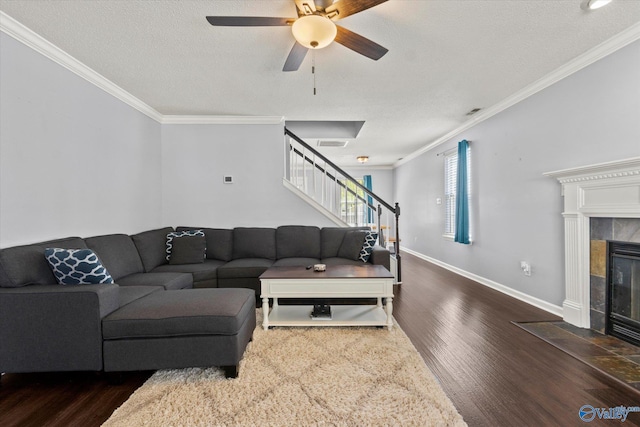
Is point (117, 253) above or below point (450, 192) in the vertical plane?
below

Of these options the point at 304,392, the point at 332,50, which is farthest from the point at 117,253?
the point at 332,50

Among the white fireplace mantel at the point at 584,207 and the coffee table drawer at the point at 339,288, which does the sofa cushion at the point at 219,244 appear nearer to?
the coffee table drawer at the point at 339,288

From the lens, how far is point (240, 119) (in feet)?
15.0

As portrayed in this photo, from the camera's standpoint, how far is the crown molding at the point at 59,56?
2.24 meters

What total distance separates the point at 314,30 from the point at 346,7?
24 centimetres

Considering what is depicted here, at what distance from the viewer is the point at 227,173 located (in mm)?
4633

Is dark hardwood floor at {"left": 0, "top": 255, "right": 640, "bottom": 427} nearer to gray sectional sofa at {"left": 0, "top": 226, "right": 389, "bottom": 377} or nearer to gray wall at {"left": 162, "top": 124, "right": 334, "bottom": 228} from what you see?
gray sectional sofa at {"left": 0, "top": 226, "right": 389, "bottom": 377}

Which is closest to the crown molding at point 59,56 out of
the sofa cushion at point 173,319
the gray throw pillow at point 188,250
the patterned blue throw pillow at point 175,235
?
the patterned blue throw pillow at point 175,235

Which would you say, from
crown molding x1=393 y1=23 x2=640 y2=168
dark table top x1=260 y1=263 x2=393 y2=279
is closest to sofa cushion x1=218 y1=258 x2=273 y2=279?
dark table top x1=260 y1=263 x2=393 y2=279

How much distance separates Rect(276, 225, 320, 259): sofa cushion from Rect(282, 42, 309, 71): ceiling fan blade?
232cm

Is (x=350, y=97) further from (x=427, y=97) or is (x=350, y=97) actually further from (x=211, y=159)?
(x=211, y=159)

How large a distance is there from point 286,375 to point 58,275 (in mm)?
1861

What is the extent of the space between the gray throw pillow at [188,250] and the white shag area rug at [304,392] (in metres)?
1.75

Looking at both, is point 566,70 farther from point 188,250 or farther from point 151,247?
point 151,247
